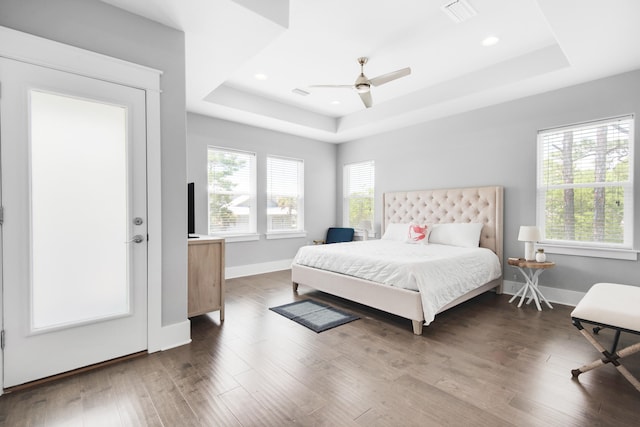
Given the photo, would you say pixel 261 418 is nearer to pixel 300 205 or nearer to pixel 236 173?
pixel 236 173

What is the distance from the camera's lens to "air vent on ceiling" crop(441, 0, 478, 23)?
2.55 metres

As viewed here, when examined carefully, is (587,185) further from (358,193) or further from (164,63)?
(164,63)

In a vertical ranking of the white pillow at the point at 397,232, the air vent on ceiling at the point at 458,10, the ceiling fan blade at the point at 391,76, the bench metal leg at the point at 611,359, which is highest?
the air vent on ceiling at the point at 458,10

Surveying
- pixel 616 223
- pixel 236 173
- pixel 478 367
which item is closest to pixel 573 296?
pixel 616 223

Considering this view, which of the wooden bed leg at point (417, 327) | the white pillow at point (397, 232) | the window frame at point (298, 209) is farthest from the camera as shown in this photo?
the window frame at point (298, 209)

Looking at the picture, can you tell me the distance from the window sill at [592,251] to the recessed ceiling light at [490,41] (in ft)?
8.31

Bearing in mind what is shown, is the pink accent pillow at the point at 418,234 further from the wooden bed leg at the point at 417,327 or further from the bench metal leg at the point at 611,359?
the bench metal leg at the point at 611,359

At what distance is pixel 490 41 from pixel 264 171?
3.82 metres

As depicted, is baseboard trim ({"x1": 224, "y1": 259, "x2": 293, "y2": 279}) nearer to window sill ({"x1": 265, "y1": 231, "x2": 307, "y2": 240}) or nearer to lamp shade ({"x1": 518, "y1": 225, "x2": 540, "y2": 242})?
window sill ({"x1": 265, "y1": 231, "x2": 307, "y2": 240})

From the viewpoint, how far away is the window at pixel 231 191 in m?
5.02

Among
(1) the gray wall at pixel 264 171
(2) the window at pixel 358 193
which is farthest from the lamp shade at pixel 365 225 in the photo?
(1) the gray wall at pixel 264 171

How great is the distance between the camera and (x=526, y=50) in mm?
3393

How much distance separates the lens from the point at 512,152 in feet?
13.7

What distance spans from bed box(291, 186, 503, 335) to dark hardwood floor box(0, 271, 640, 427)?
28 centimetres
